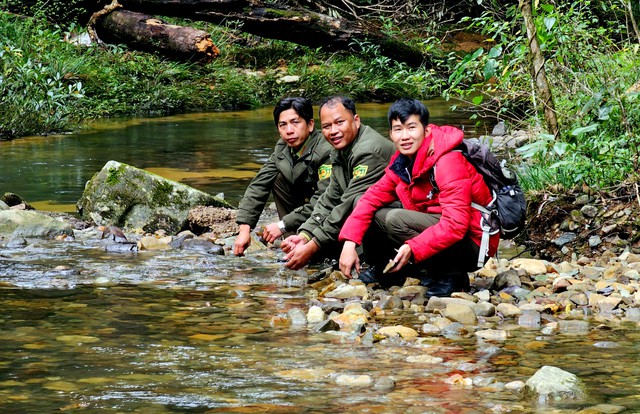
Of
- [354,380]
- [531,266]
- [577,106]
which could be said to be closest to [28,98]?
[577,106]

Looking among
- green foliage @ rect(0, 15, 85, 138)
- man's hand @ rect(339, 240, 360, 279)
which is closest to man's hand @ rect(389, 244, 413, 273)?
man's hand @ rect(339, 240, 360, 279)

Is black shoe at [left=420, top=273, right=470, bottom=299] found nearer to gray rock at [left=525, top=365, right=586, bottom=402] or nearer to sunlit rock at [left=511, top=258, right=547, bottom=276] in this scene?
sunlit rock at [left=511, top=258, right=547, bottom=276]

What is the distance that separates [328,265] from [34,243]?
209 centimetres

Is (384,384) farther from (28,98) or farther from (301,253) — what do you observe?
(28,98)

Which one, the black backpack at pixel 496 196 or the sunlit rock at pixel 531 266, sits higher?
the black backpack at pixel 496 196

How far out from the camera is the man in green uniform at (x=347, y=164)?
5250 millimetres

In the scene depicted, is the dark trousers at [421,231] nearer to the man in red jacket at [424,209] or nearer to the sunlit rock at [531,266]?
the man in red jacket at [424,209]

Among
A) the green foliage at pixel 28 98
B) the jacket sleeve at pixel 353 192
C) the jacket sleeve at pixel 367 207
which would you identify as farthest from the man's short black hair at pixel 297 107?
the green foliage at pixel 28 98

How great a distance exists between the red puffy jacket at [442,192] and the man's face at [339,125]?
16.4 inches

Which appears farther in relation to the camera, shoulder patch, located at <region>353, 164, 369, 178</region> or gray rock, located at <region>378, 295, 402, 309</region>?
shoulder patch, located at <region>353, 164, 369, 178</region>

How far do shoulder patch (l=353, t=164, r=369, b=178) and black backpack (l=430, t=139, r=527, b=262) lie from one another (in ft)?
1.92

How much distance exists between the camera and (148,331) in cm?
434

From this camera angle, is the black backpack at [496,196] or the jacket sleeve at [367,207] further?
the jacket sleeve at [367,207]

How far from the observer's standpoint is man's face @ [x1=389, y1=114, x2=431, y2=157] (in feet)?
15.4
